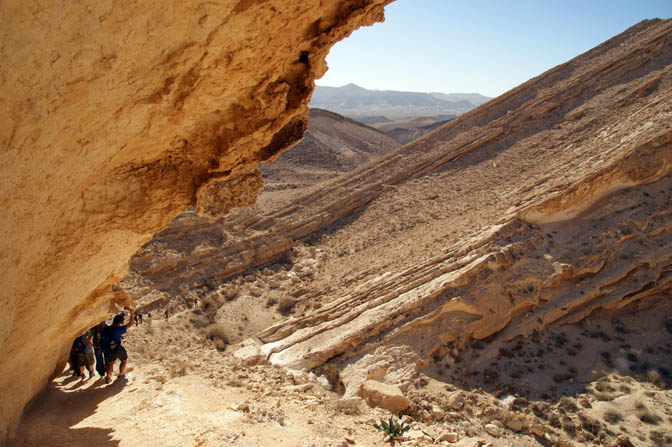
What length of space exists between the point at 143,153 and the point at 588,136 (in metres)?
11.9

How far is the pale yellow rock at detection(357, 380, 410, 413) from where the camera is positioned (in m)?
5.98

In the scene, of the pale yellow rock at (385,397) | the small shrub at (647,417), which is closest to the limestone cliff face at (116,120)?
the pale yellow rock at (385,397)

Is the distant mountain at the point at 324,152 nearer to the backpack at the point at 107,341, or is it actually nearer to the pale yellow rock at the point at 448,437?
the backpack at the point at 107,341

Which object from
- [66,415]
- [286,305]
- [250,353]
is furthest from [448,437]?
[286,305]

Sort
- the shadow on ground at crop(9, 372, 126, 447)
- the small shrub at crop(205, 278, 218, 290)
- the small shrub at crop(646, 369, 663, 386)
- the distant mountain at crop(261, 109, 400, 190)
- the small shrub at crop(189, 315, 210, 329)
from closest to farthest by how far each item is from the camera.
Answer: the shadow on ground at crop(9, 372, 126, 447) < the small shrub at crop(646, 369, 663, 386) < the small shrub at crop(189, 315, 210, 329) < the small shrub at crop(205, 278, 218, 290) < the distant mountain at crop(261, 109, 400, 190)

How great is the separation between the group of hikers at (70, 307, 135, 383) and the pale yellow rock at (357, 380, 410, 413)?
3.68 metres

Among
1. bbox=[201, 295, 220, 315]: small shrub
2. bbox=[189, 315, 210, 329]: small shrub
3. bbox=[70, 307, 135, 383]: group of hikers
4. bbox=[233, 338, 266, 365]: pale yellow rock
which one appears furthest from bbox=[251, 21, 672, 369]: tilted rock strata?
bbox=[70, 307, 135, 383]: group of hikers

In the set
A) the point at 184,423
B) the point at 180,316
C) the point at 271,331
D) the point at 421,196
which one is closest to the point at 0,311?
the point at 184,423

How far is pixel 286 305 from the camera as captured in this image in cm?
992

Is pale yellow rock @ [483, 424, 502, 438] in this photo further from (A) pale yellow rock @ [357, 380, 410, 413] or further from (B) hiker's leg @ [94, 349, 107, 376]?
(B) hiker's leg @ [94, 349, 107, 376]

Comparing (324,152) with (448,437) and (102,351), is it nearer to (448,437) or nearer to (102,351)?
(102,351)

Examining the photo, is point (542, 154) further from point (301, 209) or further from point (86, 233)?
point (86, 233)

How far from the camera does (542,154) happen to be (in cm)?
1191

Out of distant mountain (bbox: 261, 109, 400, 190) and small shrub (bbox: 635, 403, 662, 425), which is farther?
distant mountain (bbox: 261, 109, 400, 190)
